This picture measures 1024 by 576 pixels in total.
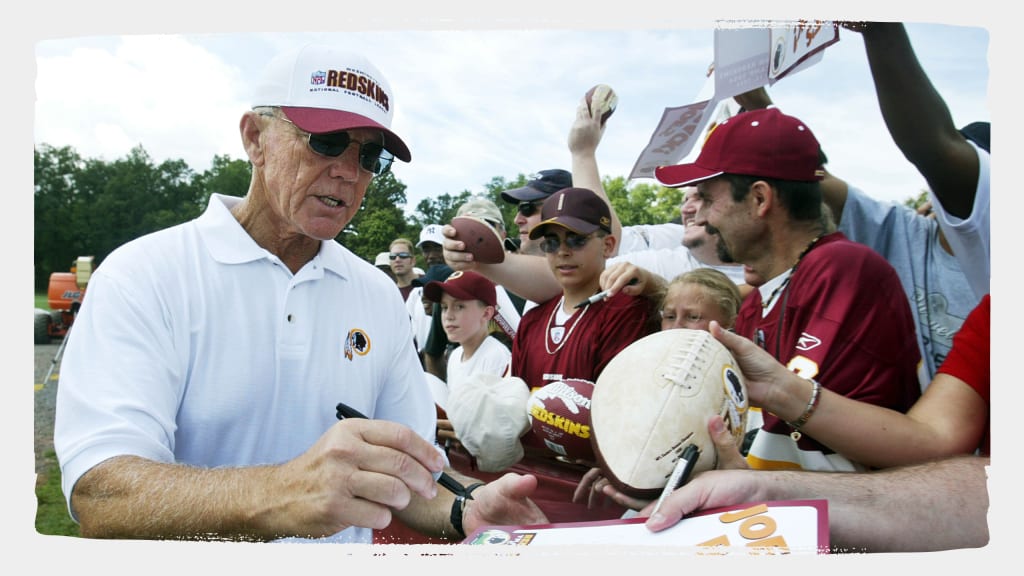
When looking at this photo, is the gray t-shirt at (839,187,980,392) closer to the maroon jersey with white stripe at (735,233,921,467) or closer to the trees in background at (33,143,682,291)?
the maroon jersey with white stripe at (735,233,921,467)

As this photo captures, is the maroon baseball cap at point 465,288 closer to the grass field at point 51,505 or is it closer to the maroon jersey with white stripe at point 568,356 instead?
the maroon jersey with white stripe at point 568,356

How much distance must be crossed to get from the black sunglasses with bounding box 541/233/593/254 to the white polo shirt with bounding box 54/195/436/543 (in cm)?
59

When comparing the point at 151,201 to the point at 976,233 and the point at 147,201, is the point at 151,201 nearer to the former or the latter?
the point at 147,201

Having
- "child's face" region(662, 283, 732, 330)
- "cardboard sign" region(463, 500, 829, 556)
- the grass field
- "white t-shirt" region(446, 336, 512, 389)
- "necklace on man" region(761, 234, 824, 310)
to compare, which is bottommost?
the grass field

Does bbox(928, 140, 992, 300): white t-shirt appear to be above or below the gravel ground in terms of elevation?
above

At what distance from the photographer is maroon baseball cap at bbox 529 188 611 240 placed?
2.40 metres

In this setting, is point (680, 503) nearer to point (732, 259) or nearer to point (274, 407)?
point (732, 259)

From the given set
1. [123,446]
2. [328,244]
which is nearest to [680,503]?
[328,244]

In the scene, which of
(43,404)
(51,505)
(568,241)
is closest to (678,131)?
(568,241)

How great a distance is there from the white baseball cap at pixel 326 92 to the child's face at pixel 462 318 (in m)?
0.70

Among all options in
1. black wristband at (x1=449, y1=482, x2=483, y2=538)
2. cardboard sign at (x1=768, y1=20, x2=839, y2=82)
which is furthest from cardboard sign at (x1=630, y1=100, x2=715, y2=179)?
black wristband at (x1=449, y1=482, x2=483, y2=538)

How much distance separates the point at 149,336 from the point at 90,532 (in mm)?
535

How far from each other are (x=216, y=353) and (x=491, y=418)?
875 millimetres

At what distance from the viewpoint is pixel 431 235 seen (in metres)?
2.51
